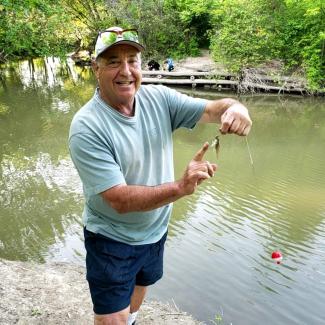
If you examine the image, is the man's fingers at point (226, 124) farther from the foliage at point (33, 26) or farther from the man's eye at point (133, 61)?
the foliage at point (33, 26)

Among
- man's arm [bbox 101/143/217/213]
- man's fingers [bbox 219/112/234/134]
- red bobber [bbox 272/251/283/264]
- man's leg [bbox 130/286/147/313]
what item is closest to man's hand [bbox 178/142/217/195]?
man's arm [bbox 101/143/217/213]

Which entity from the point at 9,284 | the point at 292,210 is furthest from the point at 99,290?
the point at 292,210

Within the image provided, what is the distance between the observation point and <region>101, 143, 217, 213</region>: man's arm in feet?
6.23

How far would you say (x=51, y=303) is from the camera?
384cm

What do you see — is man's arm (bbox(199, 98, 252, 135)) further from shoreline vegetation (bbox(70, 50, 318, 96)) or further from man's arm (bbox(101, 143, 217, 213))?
shoreline vegetation (bbox(70, 50, 318, 96))

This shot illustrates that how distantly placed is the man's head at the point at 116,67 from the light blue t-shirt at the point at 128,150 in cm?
7

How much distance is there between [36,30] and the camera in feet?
66.2

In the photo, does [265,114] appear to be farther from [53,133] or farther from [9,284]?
[9,284]

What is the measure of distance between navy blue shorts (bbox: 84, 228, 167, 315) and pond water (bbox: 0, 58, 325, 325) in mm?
2242

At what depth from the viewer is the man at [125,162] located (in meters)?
2.00

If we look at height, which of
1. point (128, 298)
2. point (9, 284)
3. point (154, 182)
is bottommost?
point (9, 284)

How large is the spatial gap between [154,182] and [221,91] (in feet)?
60.0

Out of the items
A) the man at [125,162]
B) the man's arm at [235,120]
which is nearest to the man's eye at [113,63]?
the man at [125,162]

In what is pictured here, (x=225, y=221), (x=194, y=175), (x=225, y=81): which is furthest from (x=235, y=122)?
(x=225, y=81)
